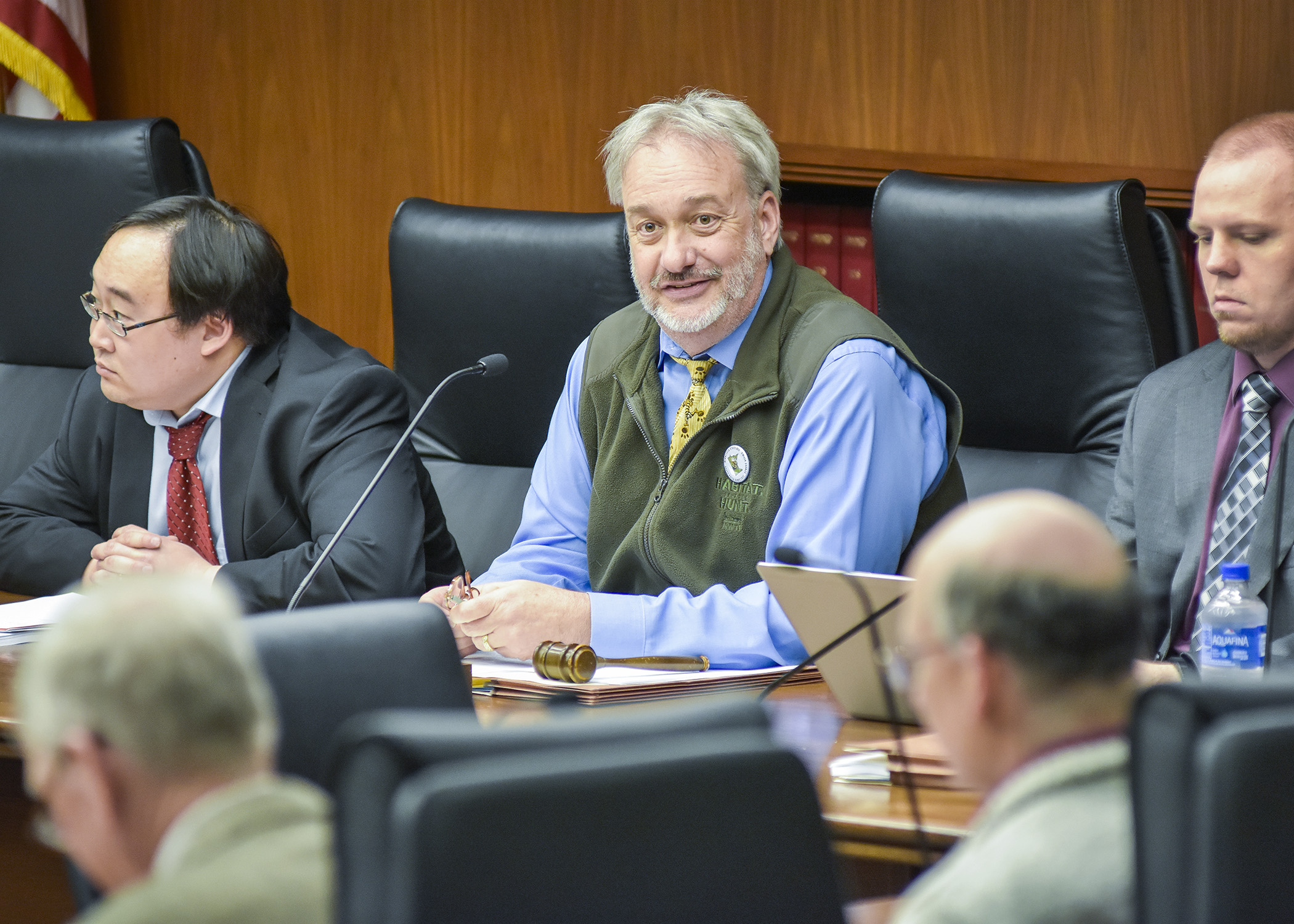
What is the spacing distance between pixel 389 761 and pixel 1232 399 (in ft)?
5.39

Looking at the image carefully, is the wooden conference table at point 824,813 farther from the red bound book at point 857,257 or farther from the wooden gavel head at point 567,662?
the red bound book at point 857,257

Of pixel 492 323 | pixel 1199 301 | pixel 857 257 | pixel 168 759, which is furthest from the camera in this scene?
pixel 857 257

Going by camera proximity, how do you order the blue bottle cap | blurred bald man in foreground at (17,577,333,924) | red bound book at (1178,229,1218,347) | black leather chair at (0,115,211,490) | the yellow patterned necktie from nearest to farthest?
blurred bald man in foreground at (17,577,333,924) < the blue bottle cap < the yellow patterned necktie < black leather chair at (0,115,211,490) < red bound book at (1178,229,1218,347)

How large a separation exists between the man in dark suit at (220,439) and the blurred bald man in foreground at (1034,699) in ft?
5.44

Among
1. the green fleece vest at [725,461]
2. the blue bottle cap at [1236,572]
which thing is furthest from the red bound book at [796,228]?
the blue bottle cap at [1236,572]

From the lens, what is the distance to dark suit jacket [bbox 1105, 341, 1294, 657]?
2.16 meters

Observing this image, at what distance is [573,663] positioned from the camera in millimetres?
1883

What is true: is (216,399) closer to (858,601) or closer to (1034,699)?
(858,601)

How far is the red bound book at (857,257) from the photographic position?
3719mm

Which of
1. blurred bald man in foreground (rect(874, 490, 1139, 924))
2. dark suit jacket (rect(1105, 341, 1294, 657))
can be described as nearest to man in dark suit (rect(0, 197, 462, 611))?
dark suit jacket (rect(1105, 341, 1294, 657))

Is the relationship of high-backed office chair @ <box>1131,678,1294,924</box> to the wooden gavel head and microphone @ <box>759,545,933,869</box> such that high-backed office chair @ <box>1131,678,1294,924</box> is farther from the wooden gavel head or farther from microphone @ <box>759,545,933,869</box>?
the wooden gavel head

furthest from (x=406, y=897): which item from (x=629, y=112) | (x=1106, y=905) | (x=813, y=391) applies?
(x=629, y=112)

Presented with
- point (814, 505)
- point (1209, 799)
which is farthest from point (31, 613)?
point (1209, 799)

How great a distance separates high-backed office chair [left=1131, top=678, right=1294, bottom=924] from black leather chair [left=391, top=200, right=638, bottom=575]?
6.32 feet
